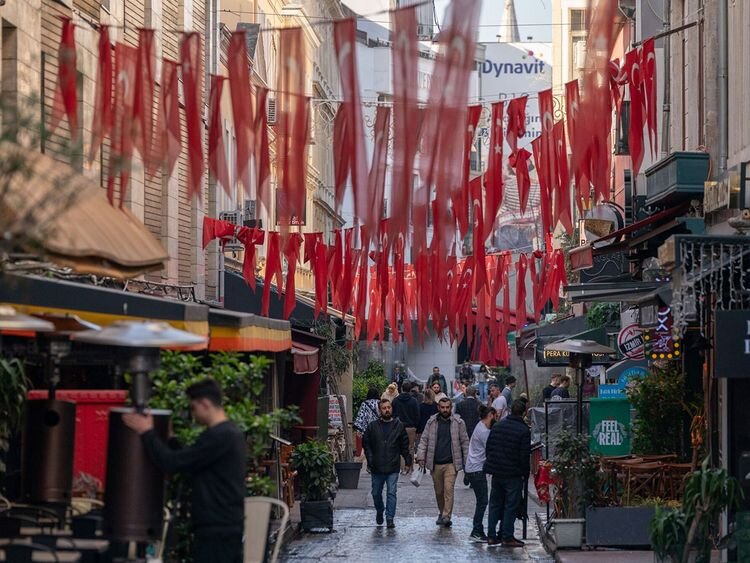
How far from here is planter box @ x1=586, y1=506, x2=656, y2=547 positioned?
17797 mm

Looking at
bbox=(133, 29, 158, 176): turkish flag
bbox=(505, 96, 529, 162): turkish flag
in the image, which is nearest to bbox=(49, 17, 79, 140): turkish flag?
bbox=(133, 29, 158, 176): turkish flag

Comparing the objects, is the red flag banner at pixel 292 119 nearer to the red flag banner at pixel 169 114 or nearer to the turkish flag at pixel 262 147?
the turkish flag at pixel 262 147

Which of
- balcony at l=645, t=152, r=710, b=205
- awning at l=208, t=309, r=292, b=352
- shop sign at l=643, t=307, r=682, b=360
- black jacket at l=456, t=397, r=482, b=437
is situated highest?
balcony at l=645, t=152, r=710, b=205

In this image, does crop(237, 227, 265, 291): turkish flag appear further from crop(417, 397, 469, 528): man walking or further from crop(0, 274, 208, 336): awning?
crop(0, 274, 208, 336): awning

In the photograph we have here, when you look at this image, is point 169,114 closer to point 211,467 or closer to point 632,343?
point 211,467

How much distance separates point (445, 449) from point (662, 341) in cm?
348

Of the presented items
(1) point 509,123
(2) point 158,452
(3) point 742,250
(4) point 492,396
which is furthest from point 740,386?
(4) point 492,396

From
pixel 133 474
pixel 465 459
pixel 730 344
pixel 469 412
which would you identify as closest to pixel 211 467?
pixel 133 474

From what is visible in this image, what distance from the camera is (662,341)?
21594 millimetres

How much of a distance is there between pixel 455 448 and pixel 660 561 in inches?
340

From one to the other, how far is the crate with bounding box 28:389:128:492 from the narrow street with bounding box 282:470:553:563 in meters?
4.34

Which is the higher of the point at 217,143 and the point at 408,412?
the point at 217,143

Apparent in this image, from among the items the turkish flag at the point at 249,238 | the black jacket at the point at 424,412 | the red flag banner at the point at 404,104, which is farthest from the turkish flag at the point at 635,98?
the black jacket at the point at 424,412

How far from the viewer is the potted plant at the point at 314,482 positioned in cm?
2091
